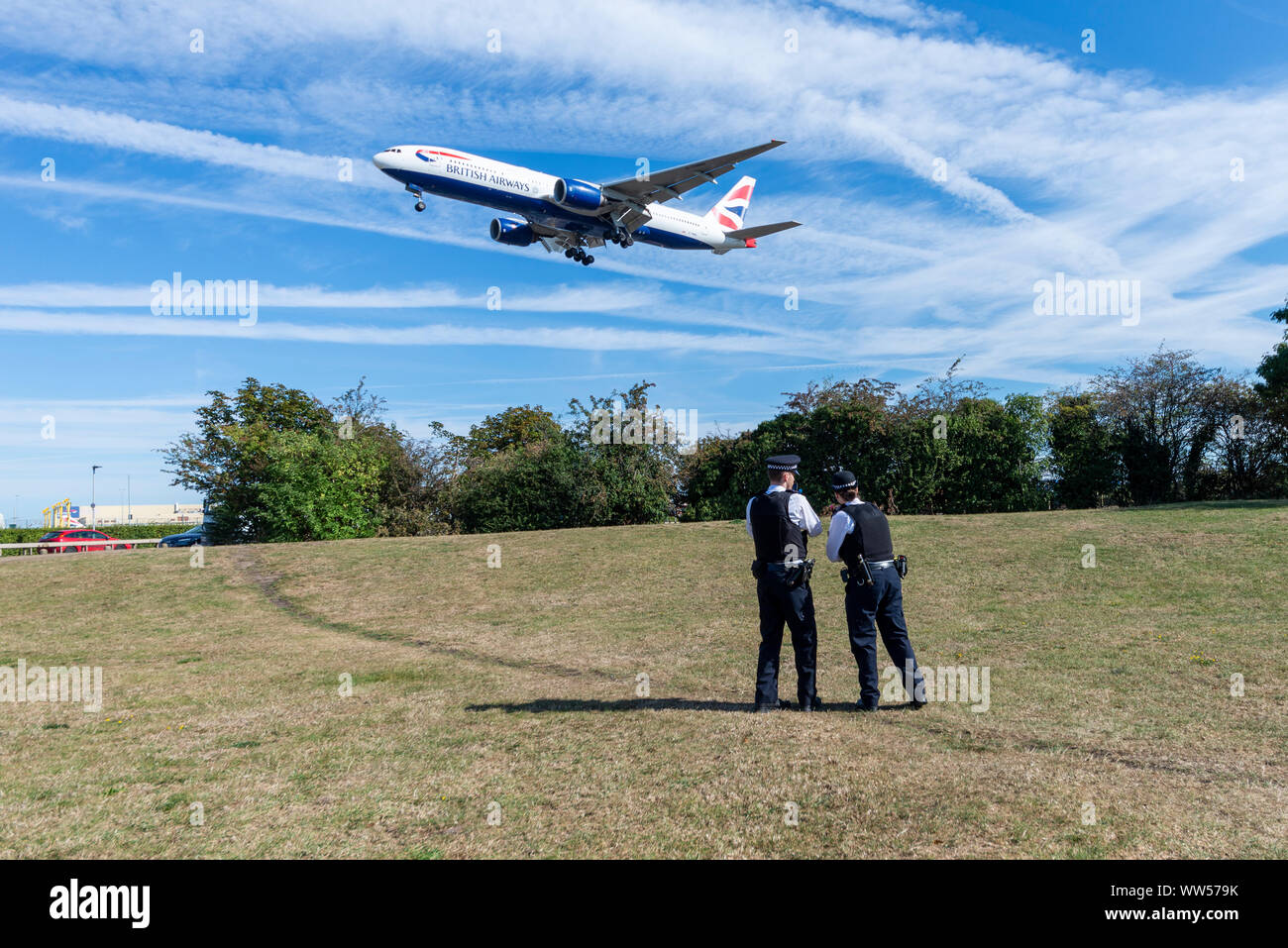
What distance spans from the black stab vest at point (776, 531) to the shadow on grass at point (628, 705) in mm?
1795

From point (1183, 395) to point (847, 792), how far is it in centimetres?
3532

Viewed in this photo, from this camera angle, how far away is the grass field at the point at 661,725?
17.0 ft

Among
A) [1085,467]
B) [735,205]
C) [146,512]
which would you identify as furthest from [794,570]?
[146,512]

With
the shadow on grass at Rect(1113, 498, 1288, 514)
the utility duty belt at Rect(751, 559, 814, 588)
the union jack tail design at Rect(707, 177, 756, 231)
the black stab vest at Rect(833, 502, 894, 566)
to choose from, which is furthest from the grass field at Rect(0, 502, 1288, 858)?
the union jack tail design at Rect(707, 177, 756, 231)

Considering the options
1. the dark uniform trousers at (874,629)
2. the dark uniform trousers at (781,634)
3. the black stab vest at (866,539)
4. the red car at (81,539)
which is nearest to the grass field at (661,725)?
the dark uniform trousers at (874,629)

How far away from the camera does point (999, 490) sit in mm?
30469

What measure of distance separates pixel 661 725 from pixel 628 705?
122 cm

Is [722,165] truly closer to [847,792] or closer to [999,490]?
[999,490]

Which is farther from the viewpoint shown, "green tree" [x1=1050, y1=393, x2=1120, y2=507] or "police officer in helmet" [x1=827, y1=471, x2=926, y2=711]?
"green tree" [x1=1050, y1=393, x2=1120, y2=507]

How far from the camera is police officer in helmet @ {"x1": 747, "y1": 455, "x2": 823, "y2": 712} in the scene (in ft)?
27.5

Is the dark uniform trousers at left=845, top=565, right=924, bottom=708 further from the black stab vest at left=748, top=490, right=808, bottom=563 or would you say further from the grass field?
the black stab vest at left=748, top=490, right=808, bottom=563

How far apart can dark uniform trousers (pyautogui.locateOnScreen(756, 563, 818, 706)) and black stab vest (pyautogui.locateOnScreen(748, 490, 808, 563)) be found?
0.15 meters

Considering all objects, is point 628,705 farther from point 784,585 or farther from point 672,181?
point 672,181
